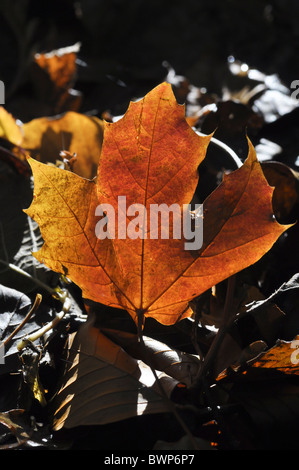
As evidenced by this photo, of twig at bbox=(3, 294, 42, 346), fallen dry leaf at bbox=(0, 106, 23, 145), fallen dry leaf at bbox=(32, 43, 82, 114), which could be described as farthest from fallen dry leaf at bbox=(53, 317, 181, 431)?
fallen dry leaf at bbox=(32, 43, 82, 114)

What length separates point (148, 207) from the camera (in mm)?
448

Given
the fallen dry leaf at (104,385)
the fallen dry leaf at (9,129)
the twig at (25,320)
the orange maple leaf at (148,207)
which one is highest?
the fallen dry leaf at (9,129)

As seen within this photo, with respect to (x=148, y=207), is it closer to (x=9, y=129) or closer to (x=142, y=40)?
(x=9, y=129)

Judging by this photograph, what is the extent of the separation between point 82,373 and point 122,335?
7 cm

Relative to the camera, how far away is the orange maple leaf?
44 centimetres

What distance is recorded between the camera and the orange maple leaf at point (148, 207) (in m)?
0.44

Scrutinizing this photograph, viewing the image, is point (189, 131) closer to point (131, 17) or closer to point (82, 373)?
point (82, 373)

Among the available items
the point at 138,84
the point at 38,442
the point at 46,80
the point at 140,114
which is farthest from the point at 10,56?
the point at 38,442

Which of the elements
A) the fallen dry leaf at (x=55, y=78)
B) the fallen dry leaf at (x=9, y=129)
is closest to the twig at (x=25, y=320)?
the fallen dry leaf at (x=9, y=129)

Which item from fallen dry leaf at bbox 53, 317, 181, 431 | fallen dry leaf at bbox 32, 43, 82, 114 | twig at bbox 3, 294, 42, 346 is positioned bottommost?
fallen dry leaf at bbox 53, 317, 181, 431

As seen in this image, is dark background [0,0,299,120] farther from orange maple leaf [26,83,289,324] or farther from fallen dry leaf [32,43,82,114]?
orange maple leaf [26,83,289,324]

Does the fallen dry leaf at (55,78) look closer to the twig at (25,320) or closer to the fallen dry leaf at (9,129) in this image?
the fallen dry leaf at (9,129)

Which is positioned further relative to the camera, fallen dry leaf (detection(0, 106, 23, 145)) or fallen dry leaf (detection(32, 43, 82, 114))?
fallen dry leaf (detection(32, 43, 82, 114))

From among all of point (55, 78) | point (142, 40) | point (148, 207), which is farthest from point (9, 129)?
point (142, 40)
